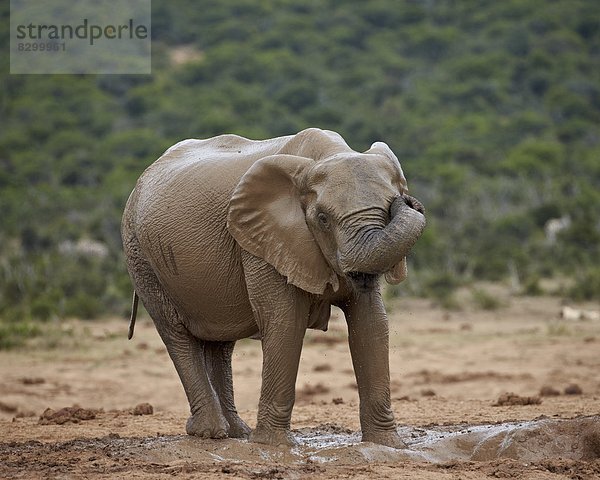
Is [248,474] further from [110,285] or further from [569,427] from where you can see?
[110,285]

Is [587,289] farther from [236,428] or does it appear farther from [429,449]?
[429,449]

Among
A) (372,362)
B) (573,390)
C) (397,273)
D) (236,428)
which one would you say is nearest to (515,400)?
(573,390)

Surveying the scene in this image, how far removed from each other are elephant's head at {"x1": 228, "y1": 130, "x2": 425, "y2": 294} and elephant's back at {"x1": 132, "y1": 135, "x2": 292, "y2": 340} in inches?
12.6

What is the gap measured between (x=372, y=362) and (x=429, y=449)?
0.64 m

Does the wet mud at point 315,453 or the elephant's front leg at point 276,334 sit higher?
the elephant's front leg at point 276,334

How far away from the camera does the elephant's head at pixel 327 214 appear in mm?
6051

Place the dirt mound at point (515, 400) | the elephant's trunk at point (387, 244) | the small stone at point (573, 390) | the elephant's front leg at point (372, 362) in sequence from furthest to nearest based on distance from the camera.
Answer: the small stone at point (573, 390) < the dirt mound at point (515, 400) < the elephant's front leg at point (372, 362) < the elephant's trunk at point (387, 244)

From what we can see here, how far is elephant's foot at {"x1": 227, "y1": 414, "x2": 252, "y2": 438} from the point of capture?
7.88 m

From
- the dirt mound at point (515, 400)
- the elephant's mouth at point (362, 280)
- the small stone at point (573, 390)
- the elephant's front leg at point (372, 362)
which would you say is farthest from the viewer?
the small stone at point (573, 390)

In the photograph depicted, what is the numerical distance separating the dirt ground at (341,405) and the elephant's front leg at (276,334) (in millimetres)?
197

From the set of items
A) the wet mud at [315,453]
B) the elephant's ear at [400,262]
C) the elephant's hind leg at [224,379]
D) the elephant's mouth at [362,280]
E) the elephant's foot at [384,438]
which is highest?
the elephant's ear at [400,262]

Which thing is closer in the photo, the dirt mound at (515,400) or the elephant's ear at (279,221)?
the elephant's ear at (279,221)

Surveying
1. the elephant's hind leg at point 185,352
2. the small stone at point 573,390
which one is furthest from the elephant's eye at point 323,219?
the small stone at point 573,390

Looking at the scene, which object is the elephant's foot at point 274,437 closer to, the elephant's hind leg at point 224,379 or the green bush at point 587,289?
the elephant's hind leg at point 224,379
